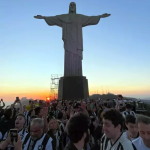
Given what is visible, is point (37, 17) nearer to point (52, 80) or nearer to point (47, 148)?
point (52, 80)

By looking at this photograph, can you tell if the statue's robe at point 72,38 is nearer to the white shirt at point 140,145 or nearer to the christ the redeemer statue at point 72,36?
the christ the redeemer statue at point 72,36

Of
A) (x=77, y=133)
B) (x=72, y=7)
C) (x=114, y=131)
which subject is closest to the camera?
(x=77, y=133)

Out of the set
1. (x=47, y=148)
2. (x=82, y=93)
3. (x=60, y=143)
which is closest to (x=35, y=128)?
(x=47, y=148)

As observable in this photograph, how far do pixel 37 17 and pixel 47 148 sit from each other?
16.3m

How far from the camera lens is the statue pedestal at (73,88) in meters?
16.9

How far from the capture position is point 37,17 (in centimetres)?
1692

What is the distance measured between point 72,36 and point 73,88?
5.77 meters

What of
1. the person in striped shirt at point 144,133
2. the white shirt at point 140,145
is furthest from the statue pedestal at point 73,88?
the person in striped shirt at point 144,133

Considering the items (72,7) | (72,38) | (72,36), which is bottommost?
(72,38)

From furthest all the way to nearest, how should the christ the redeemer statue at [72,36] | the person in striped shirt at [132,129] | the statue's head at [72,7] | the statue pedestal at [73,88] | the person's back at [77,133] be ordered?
the statue's head at [72,7] → the christ the redeemer statue at [72,36] → the statue pedestal at [73,88] → the person in striped shirt at [132,129] → the person's back at [77,133]

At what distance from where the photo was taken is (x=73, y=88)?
55.7ft

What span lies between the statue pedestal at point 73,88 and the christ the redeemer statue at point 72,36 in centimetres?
104

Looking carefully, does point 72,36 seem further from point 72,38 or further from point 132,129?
point 132,129

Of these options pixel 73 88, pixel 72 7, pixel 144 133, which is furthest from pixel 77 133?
pixel 72 7
